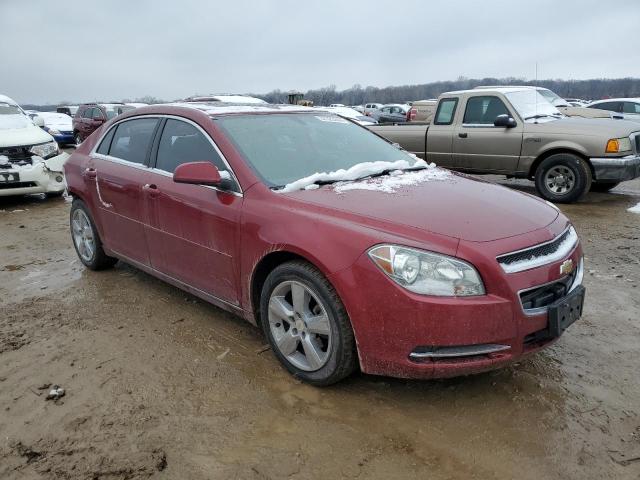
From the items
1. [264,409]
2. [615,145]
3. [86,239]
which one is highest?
[615,145]

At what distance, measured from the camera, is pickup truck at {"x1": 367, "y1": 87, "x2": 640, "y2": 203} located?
25.3 ft

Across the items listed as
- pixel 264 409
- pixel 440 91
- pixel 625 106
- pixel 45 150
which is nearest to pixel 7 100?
pixel 45 150

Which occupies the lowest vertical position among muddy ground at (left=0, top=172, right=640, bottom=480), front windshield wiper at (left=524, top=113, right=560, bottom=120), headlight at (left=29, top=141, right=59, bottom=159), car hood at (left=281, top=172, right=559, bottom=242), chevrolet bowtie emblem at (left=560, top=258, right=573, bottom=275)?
muddy ground at (left=0, top=172, right=640, bottom=480)

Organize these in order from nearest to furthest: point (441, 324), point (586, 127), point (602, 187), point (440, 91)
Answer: point (441, 324)
point (586, 127)
point (602, 187)
point (440, 91)

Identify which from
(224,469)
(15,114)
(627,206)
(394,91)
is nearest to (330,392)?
(224,469)

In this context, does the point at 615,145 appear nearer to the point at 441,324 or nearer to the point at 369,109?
the point at 441,324

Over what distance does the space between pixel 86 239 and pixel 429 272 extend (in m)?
3.86

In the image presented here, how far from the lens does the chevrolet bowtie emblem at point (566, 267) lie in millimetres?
2801

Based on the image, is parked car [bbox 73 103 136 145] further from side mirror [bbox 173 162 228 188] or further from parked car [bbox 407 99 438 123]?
side mirror [bbox 173 162 228 188]

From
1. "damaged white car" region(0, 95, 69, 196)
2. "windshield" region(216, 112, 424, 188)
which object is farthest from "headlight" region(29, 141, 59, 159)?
"windshield" region(216, 112, 424, 188)

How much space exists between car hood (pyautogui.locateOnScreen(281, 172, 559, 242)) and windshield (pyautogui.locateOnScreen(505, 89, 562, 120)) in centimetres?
571

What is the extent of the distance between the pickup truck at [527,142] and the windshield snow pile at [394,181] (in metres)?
4.87

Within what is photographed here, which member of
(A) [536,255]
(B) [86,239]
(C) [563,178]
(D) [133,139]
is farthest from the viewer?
(C) [563,178]

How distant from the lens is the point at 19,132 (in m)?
8.75
